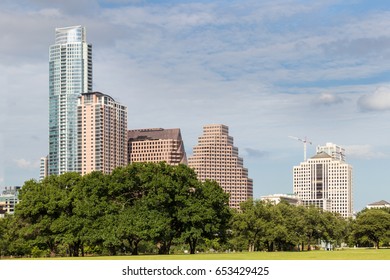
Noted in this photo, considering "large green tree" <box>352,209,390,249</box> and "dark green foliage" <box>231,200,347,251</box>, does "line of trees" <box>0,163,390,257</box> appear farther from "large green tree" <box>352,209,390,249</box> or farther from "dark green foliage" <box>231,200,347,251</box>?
"large green tree" <box>352,209,390,249</box>

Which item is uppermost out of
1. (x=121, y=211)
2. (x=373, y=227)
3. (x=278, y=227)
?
(x=121, y=211)

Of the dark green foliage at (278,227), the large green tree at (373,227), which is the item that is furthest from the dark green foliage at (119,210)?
the large green tree at (373,227)

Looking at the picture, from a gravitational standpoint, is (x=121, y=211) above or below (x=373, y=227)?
above

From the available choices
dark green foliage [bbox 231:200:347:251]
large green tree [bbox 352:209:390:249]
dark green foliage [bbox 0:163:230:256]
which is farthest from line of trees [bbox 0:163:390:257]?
large green tree [bbox 352:209:390:249]

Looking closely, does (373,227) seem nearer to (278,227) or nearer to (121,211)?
(278,227)

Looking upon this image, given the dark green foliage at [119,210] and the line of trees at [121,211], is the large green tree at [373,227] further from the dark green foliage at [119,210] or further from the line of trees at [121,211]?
the dark green foliage at [119,210]

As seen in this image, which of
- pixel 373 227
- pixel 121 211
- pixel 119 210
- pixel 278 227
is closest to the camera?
pixel 121 211

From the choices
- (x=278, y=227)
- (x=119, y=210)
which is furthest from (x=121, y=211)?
(x=278, y=227)

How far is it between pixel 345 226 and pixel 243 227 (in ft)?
104

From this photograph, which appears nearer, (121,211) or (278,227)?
(121,211)

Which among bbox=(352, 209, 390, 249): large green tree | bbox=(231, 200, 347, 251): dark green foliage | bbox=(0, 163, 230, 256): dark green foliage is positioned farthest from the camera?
bbox=(352, 209, 390, 249): large green tree

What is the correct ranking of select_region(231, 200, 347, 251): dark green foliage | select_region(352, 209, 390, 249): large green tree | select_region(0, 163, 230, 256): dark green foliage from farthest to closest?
select_region(352, 209, 390, 249): large green tree
select_region(231, 200, 347, 251): dark green foliage
select_region(0, 163, 230, 256): dark green foliage
